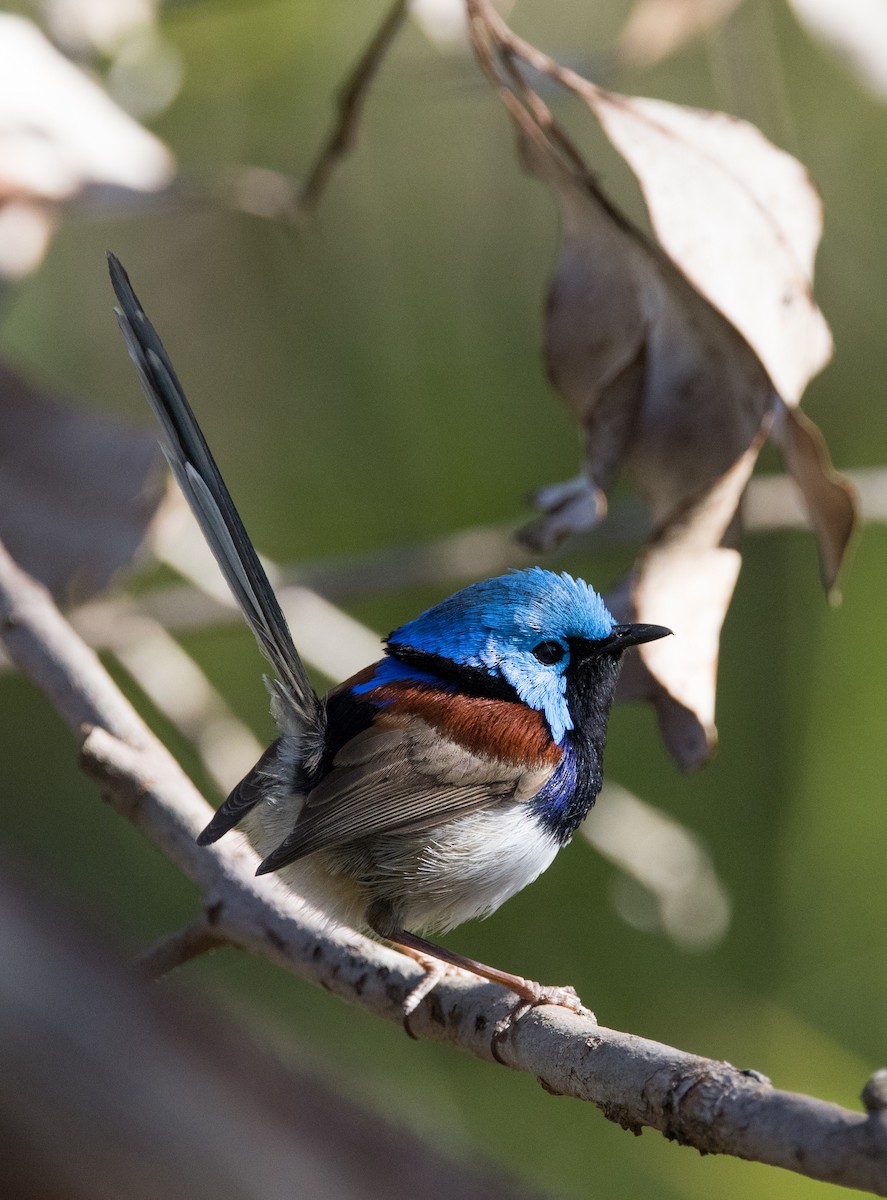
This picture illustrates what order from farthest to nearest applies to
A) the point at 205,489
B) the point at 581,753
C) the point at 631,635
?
the point at 581,753, the point at 631,635, the point at 205,489

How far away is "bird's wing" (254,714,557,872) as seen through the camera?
2480 millimetres

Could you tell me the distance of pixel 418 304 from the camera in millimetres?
5547

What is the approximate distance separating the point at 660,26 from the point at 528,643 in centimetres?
192

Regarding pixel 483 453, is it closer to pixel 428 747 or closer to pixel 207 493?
pixel 428 747

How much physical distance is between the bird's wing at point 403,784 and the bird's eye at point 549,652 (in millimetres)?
271

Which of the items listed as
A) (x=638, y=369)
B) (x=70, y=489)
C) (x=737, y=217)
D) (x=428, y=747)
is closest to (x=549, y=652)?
(x=428, y=747)

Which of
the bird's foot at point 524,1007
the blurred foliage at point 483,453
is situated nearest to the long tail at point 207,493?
the bird's foot at point 524,1007

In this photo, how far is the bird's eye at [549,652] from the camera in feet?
9.48

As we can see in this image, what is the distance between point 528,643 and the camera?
9.43 feet

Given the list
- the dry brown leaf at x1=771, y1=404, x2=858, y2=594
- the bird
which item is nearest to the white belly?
the bird

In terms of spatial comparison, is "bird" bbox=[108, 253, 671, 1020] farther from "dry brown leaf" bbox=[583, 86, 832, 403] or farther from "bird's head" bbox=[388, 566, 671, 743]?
"dry brown leaf" bbox=[583, 86, 832, 403]

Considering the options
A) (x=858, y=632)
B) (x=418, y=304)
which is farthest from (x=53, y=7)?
(x=858, y=632)

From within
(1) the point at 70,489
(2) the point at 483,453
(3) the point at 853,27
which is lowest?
(2) the point at 483,453

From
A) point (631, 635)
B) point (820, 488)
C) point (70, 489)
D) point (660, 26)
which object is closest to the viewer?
point (820, 488)
